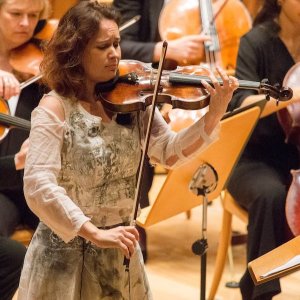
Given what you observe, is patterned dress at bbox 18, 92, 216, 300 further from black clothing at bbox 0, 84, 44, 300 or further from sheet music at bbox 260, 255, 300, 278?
black clothing at bbox 0, 84, 44, 300

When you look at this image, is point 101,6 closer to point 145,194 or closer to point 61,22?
point 61,22

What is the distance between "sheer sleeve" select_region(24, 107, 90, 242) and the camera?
139 centimetres

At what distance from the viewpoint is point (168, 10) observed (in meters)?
2.63

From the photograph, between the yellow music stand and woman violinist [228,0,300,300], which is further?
woman violinist [228,0,300,300]

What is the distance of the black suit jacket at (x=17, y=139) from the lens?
2.14 m

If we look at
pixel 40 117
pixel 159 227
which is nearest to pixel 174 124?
pixel 40 117

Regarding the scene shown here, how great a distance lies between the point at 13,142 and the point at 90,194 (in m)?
0.74

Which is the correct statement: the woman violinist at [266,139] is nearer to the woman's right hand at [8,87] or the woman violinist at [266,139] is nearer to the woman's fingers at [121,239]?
the woman's right hand at [8,87]

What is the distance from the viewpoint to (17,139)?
2.21m

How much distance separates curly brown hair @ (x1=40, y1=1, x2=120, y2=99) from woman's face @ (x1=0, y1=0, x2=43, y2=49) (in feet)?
2.31

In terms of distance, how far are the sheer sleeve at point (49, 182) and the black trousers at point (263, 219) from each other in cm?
88

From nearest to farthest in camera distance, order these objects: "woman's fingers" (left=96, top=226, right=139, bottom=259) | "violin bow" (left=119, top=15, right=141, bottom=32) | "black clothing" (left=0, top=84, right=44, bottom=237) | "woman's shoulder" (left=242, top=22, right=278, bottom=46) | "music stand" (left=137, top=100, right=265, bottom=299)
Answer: "woman's fingers" (left=96, top=226, right=139, bottom=259), "music stand" (left=137, top=100, right=265, bottom=299), "black clothing" (left=0, top=84, right=44, bottom=237), "woman's shoulder" (left=242, top=22, right=278, bottom=46), "violin bow" (left=119, top=15, right=141, bottom=32)

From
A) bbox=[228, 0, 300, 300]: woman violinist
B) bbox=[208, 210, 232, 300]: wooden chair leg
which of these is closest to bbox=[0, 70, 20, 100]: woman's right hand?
bbox=[228, 0, 300, 300]: woman violinist

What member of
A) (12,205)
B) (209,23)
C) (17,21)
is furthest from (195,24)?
(12,205)
